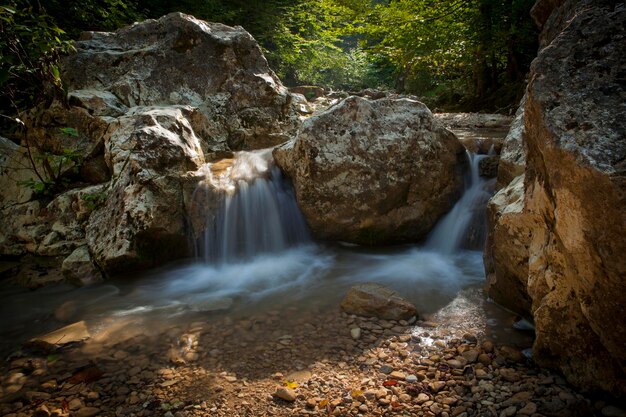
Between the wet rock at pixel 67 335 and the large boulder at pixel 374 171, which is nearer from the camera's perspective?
the wet rock at pixel 67 335

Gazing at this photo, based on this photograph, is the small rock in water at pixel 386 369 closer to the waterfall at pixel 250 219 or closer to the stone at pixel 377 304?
the stone at pixel 377 304

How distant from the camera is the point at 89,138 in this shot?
19.9ft

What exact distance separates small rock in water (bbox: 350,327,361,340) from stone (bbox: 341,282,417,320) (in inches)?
10.0

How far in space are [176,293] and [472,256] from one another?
150 inches

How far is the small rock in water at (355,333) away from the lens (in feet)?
10.1

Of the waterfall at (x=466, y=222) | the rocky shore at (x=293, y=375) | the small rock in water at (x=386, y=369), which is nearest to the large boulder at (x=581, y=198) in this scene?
the rocky shore at (x=293, y=375)

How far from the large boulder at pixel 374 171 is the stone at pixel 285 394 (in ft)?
10.0

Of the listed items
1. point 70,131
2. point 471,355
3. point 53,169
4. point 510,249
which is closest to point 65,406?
point 471,355

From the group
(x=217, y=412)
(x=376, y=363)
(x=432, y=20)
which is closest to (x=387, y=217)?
(x=376, y=363)

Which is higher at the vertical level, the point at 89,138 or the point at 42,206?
the point at 89,138

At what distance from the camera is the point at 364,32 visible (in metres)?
10.9

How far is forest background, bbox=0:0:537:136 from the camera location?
5.62 m

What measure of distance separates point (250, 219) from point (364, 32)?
7899 millimetres

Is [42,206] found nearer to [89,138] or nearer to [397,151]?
[89,138]
